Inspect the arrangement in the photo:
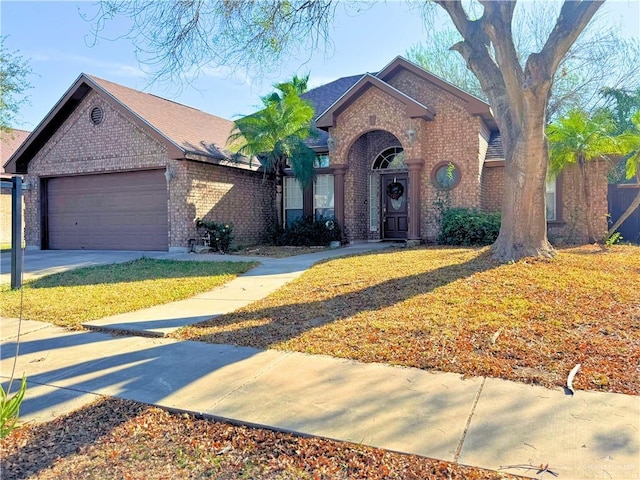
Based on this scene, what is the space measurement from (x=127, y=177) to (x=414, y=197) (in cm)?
936

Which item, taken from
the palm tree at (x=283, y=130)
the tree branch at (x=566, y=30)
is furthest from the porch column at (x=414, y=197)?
the tree branch at (x=566, y=30)

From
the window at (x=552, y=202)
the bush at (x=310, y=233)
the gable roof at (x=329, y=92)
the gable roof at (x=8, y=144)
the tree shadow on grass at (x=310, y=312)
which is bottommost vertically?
the tree shadow on grass at (x=310, y=312)

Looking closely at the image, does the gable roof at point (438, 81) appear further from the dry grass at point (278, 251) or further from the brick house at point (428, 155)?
the dry grass at point (278, 251)

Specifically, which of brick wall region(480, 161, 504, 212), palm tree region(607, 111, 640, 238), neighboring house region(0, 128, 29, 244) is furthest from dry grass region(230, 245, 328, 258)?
neighboring house region(0, 128, 29, 244)

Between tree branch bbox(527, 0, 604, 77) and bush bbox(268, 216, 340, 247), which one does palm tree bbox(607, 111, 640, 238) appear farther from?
bush bbox(268, 216, 340, 247)

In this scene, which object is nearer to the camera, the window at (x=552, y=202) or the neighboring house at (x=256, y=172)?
the neighboring house at (x=256, y=172)

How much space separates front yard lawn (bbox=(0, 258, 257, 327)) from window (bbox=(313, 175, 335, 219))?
6126 mm

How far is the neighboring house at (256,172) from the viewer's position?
1398cm

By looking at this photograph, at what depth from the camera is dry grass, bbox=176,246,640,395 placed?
4.01 meters

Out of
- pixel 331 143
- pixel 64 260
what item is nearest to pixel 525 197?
pixel 331 143

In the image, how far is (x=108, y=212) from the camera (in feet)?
51.1

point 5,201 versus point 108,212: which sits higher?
point 5,201

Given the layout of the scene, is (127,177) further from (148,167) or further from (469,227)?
(469,227)

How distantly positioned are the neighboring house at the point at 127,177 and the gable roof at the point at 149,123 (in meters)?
0.04
